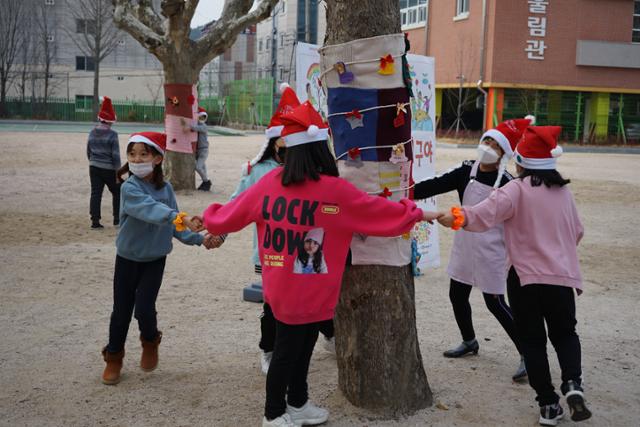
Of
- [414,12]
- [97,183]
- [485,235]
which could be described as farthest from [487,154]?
[414,12]

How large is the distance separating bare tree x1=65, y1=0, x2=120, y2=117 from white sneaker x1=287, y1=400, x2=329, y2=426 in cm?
4467

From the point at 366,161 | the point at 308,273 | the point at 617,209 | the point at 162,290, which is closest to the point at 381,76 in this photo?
the point at 366,161

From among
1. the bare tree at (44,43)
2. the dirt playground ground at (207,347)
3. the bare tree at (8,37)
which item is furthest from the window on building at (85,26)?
the dirt playground ground at (207,347)

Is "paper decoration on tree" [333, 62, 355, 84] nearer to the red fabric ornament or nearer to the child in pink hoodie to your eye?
the child in pink hoodie

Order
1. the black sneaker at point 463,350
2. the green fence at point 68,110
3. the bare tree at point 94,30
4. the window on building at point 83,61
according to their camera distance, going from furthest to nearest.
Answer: the window on building at point 83,61 → the green fence at point 68,110 → the bare tree at point 94,30 → the black sneaker at point 463,350

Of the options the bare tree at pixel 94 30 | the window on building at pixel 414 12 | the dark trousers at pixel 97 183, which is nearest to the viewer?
the dark trousers at pixel 97 183

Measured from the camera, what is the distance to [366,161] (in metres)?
3.91

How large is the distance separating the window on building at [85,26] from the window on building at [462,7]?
81.3ft

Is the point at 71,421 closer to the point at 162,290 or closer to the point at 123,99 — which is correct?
the point at 162,290

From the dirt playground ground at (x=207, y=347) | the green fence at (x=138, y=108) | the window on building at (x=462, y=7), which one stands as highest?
the window on building at (x=462, y=7)

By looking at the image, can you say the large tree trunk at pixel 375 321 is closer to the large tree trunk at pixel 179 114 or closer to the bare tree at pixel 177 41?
the large tree trunk at pixel 179 114

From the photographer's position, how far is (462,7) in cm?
3659

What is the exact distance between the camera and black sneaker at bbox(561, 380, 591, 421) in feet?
12.5

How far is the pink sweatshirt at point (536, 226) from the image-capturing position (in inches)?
154
